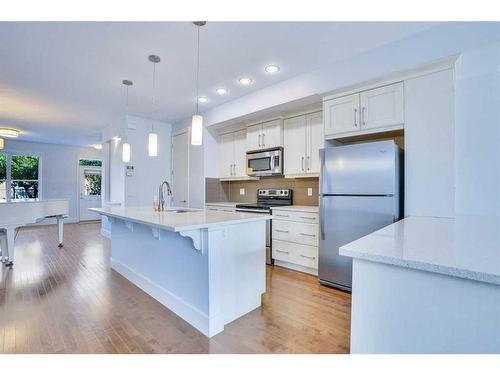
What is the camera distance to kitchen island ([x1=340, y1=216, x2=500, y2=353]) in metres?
0.76

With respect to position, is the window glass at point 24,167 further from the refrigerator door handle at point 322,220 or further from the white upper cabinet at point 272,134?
the refrigerator door handle at point 322,220

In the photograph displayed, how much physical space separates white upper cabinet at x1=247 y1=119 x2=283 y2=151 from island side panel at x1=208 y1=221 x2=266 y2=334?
1835mm

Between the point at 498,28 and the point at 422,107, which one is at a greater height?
the point at 498,28

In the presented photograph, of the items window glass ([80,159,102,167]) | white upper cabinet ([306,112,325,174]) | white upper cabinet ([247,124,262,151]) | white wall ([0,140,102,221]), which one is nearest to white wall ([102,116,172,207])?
white upper cabinet ([247,124,262,151])

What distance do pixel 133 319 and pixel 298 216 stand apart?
2.11m

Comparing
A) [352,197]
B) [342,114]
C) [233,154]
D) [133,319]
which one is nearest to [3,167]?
[233,154]

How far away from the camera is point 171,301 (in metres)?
2.25

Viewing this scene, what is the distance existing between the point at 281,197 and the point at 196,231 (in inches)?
93.9

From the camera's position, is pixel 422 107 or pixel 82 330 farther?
pixel 422 107

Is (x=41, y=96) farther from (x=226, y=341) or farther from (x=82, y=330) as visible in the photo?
(x=226, y=341)

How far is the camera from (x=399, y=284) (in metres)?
0.91

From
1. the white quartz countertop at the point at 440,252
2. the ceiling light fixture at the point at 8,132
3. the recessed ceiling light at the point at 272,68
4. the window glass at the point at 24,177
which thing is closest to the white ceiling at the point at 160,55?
the recessed ceiling light at the point at 272,68

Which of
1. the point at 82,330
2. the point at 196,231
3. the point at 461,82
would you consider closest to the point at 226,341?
the point at 196,231

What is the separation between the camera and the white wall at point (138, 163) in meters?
4.82
